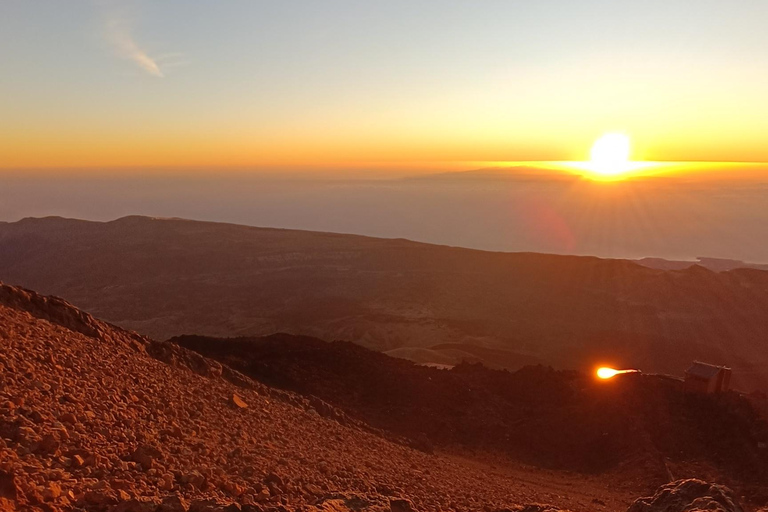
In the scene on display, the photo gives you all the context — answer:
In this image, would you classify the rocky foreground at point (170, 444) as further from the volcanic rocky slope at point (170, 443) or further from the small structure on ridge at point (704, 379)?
the small structure on ridge at point (704, 379)

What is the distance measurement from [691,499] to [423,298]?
105ft

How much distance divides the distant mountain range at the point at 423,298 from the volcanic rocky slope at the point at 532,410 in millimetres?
8579

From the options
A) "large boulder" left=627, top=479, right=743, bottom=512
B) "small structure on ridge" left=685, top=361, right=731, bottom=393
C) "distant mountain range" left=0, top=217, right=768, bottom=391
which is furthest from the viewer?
"distant mountain range" left=0, top=217, right=768, bottom=391

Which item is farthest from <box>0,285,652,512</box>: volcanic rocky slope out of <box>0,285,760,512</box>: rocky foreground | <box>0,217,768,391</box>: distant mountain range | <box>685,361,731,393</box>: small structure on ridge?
<box>0,217,768,391</box>: distant mountain range

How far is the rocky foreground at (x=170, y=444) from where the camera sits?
402 centimetres

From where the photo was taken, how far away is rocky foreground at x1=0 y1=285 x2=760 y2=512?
402 centimetres

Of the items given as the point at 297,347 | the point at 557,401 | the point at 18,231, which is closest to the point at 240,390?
the point at 297,347

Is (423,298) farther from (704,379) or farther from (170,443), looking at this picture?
(170,443)

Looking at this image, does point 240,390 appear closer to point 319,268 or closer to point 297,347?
point 297,347

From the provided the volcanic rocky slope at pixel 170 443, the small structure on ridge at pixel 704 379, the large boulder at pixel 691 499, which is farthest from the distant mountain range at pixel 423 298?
the large boulder at pixel 691 499

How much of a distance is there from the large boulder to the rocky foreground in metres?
0.06

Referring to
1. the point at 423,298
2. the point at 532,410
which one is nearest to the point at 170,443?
the point at 532,410

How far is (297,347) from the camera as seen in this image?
1605 cm

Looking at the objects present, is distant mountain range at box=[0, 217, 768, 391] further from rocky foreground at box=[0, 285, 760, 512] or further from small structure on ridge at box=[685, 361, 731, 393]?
rocky foreground at box=[0, 285, 760, 512]
